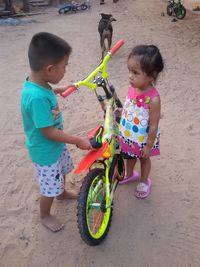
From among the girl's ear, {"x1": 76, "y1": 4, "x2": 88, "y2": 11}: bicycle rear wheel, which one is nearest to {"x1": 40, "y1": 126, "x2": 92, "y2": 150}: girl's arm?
the girl's ear

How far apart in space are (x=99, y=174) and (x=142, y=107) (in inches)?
22.1

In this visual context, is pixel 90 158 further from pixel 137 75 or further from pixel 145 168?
pixel 145 168

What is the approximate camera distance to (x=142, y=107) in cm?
234

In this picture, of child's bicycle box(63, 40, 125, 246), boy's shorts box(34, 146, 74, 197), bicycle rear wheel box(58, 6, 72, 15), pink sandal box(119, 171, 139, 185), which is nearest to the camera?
child's bicycle box(63, 40, 125, 246)

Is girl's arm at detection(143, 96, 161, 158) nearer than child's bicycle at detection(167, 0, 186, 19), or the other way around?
girl's arm at detection(143, 96, 161, 158)

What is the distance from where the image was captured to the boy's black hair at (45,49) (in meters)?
1.84

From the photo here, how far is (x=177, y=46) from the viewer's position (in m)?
6.23

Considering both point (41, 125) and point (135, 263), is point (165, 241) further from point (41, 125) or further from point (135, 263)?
point (41, 125)

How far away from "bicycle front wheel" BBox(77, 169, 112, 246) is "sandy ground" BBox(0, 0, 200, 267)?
0.13 meters

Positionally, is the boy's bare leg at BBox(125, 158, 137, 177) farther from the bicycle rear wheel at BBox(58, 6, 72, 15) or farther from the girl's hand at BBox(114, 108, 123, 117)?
the bicycle rear wheel at BBox(58, 6, 72, 15)

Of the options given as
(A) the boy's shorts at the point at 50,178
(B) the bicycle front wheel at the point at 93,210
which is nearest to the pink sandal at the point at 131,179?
(B) the bicycle front wheel at the point at 93,210

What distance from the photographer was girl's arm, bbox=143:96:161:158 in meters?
2.28

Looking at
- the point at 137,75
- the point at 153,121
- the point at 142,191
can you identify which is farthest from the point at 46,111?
the point at 142,191

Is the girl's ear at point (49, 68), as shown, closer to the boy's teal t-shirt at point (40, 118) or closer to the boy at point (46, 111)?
the boy at point (46, 111)
